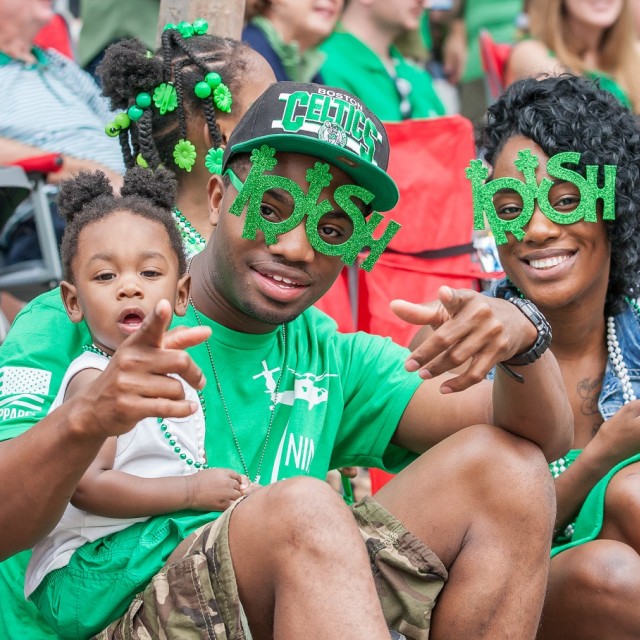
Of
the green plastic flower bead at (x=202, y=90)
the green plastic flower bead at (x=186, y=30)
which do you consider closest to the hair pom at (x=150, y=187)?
the green plastic flower bead at (x=202, y=90)

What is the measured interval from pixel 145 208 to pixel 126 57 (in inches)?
35.2

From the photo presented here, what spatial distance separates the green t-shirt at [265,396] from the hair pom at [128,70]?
3.02 ft

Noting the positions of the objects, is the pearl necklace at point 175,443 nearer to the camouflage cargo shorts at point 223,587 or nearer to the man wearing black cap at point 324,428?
the man wearing black cap at point 324,428

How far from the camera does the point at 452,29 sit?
7.11 metres

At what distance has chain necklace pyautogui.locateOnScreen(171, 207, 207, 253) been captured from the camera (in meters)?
3.48

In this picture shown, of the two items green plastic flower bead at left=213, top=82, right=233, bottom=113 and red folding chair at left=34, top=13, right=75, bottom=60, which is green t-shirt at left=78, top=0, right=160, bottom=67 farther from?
green plastic flower bead at left=213, top=82, right=233, bottom=113

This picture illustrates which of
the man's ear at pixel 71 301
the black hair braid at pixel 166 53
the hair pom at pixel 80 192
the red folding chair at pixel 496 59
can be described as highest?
the red folding chair at pixel 496 59

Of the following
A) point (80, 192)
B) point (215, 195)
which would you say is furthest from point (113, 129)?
point (80, 192)

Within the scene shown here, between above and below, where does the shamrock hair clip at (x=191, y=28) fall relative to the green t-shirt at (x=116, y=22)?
below

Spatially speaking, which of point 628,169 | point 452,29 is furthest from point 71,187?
point 452,29

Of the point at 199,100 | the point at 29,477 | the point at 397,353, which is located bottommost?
the point at 29,477

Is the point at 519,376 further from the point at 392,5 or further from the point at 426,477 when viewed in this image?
the point at 392,5

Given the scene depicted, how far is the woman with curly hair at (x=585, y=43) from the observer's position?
5645 millimetres

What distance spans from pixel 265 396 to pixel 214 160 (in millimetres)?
854
